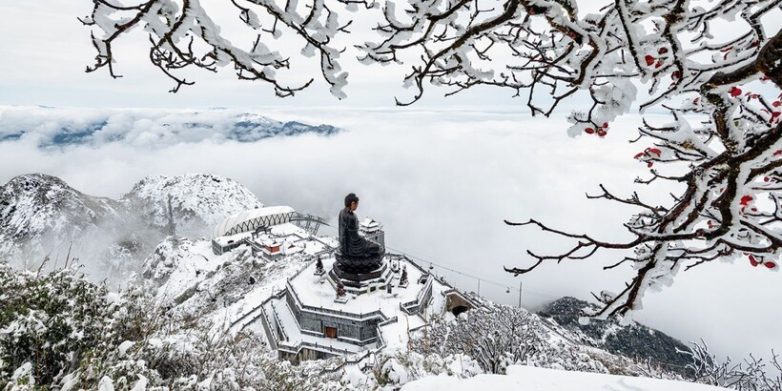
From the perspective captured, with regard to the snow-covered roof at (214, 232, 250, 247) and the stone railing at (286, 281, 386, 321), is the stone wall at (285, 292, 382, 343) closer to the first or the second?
the stone railing at (286, 281, 386, 321)

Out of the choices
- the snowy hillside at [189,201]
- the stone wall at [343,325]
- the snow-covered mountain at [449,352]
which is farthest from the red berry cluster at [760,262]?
the snowy hillside at [189,201]

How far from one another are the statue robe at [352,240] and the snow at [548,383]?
14.7 m

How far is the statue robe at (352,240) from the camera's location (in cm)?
1989

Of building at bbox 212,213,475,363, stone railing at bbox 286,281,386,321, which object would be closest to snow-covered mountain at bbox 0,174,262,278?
building at bbox 212,213,475,363

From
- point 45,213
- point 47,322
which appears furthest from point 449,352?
point 45,213

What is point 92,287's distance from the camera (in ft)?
18.1

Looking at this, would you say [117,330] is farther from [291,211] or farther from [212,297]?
[291,211]

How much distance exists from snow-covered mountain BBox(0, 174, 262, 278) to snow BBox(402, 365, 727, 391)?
76807 mm

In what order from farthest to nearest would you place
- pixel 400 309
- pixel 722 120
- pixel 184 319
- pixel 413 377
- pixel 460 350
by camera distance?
pixel 400 309, pixel 460 350, pixel 184 319, pixel 413 377, pixel 722 120

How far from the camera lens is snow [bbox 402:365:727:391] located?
5.09 meters

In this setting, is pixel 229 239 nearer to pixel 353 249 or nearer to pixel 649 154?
pixel 353 249

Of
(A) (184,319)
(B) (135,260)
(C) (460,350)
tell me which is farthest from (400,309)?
(B) (135,260)

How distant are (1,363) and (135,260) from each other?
109740 mm

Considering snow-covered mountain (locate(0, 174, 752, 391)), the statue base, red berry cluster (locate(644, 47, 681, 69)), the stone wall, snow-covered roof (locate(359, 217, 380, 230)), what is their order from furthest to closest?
1. snow-covered roof (locate(359, 217, 380, 230))
2. the statue base
3. the stone wall
4. snow-covered mountain (locate(0, 174, 752, 391))
5. red berry cluster (locate(644, 47, 681, 69))
